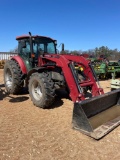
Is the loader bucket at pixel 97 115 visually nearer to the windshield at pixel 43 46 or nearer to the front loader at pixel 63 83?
the front loader at pixel 63 83

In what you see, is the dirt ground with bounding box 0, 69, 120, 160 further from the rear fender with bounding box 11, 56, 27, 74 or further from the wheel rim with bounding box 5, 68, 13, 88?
the wheel rim with bounding box 5, 68, 13, 88

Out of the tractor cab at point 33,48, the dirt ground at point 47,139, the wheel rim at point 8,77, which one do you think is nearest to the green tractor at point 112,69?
the tractor cab at point 33,48

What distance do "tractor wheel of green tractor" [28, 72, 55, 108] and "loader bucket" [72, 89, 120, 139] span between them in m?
1.25

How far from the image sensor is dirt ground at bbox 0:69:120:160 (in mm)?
3330

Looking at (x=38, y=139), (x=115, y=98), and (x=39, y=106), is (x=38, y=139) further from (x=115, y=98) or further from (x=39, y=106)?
(x=115, y=98)

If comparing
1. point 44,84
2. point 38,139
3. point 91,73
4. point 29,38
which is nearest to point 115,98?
point 91,73

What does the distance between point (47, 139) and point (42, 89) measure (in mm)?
1867

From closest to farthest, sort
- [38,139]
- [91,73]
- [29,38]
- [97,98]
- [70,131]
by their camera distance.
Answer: [38,139], [70,131], [97,98], [91,73], [29,38]

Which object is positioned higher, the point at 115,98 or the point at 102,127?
the point at 115,98

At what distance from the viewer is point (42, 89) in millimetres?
5469

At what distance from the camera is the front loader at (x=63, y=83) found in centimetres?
427

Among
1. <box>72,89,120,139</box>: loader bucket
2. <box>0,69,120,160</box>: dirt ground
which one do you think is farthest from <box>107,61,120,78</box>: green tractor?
<box>0,69,120,160</box>: dirt ground

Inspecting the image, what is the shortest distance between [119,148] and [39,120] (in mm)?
1984

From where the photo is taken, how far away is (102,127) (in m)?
4.24
